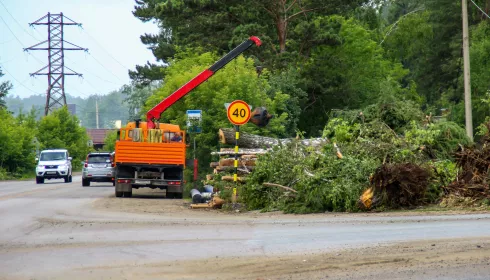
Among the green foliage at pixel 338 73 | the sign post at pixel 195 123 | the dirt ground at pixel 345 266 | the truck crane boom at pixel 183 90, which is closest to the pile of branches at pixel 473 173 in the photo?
the dirt ground at pixel 345 266

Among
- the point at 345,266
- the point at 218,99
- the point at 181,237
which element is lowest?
the point at 181,237

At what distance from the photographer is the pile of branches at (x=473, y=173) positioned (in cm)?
2036

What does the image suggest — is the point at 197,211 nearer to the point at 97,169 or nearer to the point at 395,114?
the point at 395,114

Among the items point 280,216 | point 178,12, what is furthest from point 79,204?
point 178,12

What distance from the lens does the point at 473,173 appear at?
68.3 ft

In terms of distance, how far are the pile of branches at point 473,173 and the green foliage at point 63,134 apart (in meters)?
69.3

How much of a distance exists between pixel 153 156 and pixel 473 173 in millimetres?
13546

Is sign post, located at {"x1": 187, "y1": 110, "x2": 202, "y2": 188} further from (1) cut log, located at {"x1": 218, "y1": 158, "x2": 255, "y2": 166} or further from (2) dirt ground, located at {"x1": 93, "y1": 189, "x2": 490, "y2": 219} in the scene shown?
(1) cut log, located at {"x1": 218, "y1": 158, "x2": 255, "y2": 166}

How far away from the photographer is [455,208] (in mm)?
20125

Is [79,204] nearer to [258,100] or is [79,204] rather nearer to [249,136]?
[249,136]

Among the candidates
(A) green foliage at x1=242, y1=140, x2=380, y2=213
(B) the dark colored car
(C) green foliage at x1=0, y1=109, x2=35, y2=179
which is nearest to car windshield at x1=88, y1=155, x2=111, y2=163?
(B) the dark colored car

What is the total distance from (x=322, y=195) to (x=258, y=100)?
1579 cm

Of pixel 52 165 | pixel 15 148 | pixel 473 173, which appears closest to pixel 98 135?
pixel 15 148

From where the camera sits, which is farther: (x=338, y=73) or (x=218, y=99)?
(x=338, y=73)
